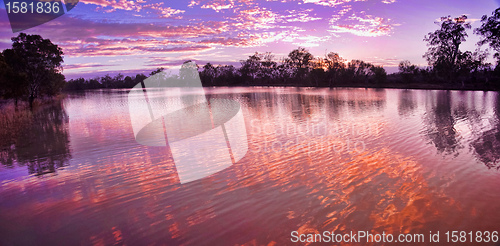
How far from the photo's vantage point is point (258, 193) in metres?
5.25

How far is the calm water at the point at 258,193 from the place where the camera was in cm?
401

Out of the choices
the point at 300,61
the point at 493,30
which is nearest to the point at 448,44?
the point at 493,30

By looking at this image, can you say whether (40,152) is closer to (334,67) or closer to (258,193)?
(258,193)

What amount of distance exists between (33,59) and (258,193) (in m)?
42.6

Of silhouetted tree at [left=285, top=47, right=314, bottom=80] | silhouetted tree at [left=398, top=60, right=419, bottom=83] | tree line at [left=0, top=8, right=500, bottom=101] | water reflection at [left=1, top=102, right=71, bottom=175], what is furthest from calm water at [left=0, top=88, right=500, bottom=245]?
silhouetted tree at [left=285, top=47, right=314, bottom=80]

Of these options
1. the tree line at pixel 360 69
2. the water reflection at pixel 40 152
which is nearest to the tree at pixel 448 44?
the tree line at pixel 360 69

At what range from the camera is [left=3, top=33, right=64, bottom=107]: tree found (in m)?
33.2

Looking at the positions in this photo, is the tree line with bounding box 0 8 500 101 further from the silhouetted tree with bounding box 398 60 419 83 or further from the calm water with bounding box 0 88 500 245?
the calm water with bounding box 0 88 500 245

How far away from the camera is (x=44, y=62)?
121 ft

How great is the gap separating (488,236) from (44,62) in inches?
1858

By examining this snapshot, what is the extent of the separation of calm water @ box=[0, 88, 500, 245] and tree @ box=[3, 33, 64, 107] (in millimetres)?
32244

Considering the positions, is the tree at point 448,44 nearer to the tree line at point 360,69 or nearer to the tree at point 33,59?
the tree line at point 360,69

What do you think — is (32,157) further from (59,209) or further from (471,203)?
(471,203)

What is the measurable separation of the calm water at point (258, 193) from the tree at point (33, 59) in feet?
106
